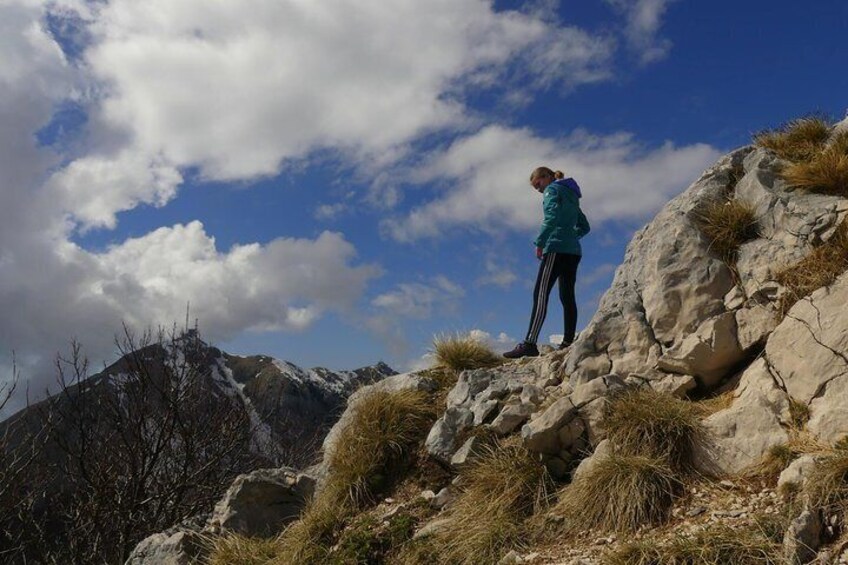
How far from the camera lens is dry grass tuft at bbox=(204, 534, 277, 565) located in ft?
24.1

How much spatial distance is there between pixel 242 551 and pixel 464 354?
410 cm

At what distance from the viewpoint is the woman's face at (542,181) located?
380 inches

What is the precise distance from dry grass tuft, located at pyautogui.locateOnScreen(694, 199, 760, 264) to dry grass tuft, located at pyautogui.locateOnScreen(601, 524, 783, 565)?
3602 mm

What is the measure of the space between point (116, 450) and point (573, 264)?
1617 cm

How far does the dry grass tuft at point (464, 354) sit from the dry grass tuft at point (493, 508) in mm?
2700

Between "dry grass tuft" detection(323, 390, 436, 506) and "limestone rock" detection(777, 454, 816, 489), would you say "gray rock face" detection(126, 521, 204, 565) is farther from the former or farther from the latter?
"limestone rock" detection(777, 454, 816, 489)

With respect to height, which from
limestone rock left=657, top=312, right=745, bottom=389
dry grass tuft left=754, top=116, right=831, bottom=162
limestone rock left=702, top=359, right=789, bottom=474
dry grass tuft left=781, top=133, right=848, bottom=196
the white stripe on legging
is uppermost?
dry grass tuft left=754, top=116, right=831, bottom=162

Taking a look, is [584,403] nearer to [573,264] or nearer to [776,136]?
[573,264]

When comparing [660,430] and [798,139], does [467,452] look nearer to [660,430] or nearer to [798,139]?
[660,430]

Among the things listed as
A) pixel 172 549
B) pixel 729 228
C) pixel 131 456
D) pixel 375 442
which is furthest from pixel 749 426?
pixel 131 456

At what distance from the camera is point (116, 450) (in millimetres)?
19219

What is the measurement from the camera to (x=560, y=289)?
9203 mm

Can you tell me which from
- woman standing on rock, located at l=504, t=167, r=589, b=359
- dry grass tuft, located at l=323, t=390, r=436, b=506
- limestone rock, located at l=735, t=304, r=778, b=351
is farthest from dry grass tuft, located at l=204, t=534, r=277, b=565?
limestone rock, located at l=735, t=304, r=778, b=351

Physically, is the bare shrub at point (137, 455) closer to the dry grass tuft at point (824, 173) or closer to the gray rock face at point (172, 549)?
the gray rock face at point (172, 549)
